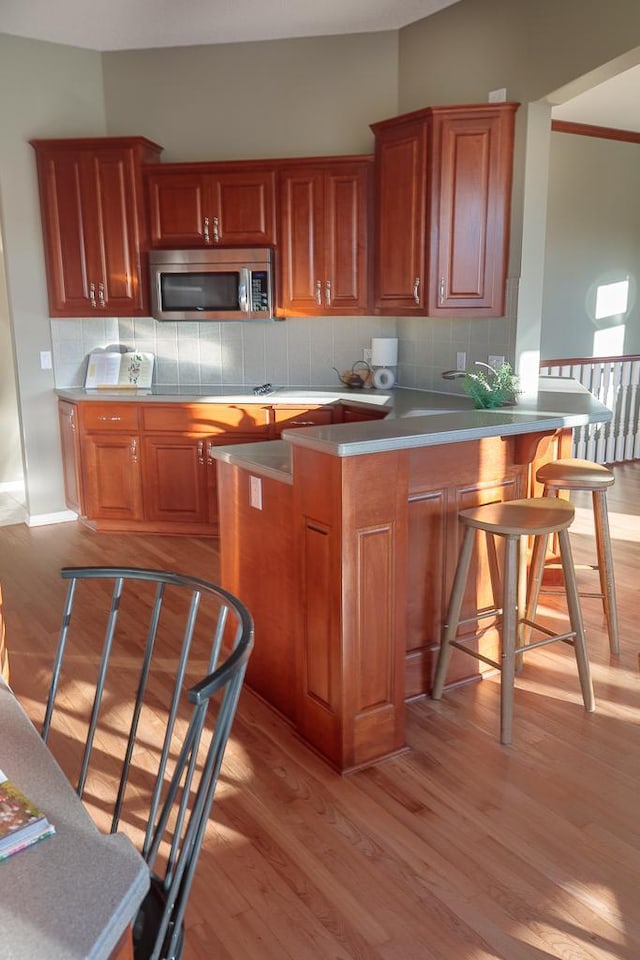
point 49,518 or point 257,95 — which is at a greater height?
point 257,95

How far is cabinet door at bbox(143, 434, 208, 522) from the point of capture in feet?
16.4

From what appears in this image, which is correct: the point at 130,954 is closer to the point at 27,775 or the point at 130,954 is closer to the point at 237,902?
the point at 27,775

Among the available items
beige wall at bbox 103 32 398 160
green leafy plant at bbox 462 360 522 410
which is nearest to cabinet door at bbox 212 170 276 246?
beige wall at bbox 103 32 398 160

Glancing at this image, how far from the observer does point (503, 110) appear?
159 inches

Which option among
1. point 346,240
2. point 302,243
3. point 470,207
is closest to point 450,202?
point 470,207

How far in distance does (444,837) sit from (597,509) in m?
1.67

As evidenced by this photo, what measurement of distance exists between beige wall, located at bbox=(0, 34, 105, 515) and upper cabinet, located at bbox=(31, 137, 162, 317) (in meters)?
0.11

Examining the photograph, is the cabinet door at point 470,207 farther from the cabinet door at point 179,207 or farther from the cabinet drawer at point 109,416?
the cabinet drawer at point 109,416

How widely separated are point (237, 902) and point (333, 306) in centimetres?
368

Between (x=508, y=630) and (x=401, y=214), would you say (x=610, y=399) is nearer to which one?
(x=401, y=214)

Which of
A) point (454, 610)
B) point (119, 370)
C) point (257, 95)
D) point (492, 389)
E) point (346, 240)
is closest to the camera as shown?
point (454, 610)

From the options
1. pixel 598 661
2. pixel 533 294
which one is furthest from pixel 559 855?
pixel 533 294

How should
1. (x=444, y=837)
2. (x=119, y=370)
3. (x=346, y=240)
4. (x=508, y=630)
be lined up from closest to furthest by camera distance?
(x=444, y=837) < (x=508, y=630) < (x=346, y=240) < (x=119, y=370)

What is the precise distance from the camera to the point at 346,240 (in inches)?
191
